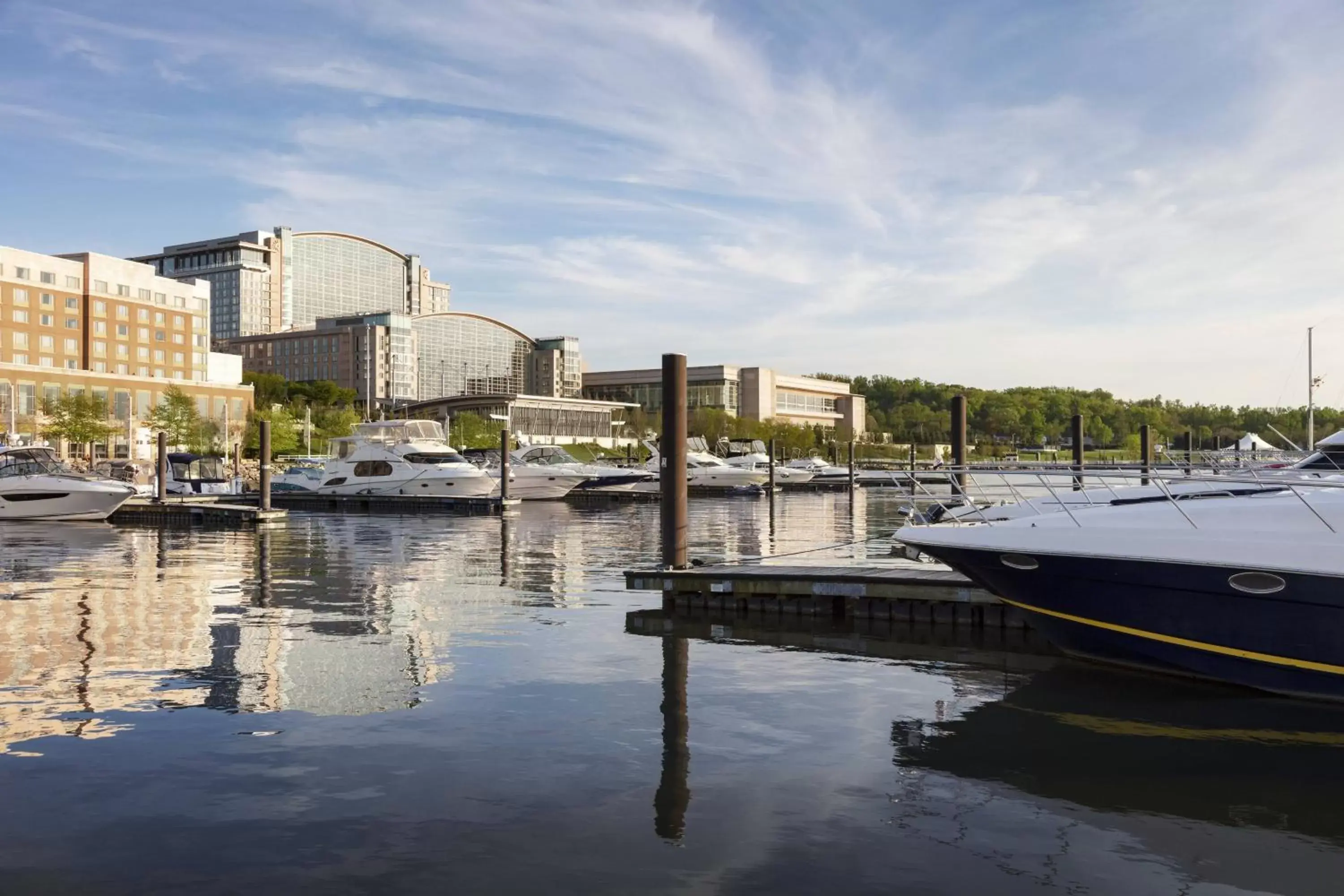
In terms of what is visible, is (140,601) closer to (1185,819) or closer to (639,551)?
(639,551)

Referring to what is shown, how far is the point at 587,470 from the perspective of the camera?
5541cm

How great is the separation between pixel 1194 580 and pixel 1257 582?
1.68 feet

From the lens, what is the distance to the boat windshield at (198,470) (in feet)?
180

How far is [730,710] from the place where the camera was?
33.2ft

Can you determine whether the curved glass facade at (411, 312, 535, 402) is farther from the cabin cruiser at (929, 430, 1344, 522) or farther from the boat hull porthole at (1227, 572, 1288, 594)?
the boat hull porthole at (1227, 572, 1288, 594)

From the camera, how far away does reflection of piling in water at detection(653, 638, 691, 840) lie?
716 cm

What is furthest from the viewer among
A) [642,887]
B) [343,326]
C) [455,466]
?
[343,326]

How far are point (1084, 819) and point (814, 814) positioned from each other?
1.77 meters

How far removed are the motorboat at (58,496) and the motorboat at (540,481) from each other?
1686 centimetres

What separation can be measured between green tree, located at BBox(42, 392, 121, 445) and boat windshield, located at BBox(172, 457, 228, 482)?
26953 millimetres

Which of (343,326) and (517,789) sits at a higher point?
(343,326)

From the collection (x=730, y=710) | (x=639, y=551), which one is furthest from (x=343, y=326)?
(x=730, y=710)

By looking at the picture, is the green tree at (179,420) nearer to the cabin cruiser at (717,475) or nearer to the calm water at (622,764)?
the cabin cruiser at (717,475)

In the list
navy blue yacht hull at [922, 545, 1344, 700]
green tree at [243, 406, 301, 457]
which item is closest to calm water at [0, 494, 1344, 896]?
navy blue yacht hull at [922, 545, 1344, 700]
